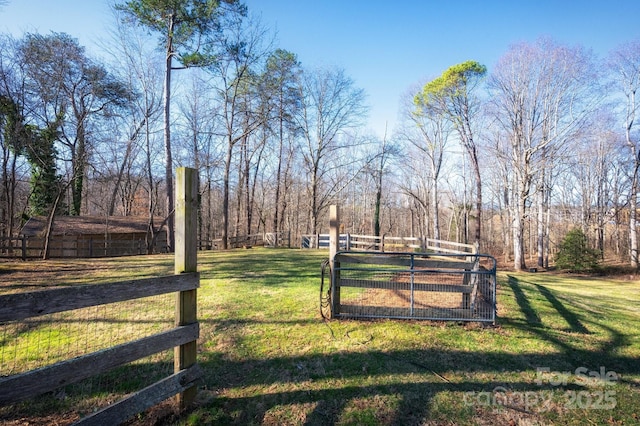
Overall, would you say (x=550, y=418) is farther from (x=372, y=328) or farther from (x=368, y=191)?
(x=368, y=191)

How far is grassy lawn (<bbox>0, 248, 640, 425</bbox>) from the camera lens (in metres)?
2.92

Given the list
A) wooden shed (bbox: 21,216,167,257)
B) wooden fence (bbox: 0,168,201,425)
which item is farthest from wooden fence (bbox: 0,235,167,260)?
wooden fence (bbox: 0,168,201,425)

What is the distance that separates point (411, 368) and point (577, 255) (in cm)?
1844

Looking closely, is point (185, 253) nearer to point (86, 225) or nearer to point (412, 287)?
point (412, 287)

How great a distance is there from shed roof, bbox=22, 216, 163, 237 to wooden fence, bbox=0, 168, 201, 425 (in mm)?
21431

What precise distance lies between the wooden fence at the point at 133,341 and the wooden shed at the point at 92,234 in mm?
17375

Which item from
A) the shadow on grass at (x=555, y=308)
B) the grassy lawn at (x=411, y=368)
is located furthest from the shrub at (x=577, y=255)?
the grassy lawn at (x=411, y=368)

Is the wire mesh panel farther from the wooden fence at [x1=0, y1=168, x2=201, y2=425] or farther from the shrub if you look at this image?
the shrub

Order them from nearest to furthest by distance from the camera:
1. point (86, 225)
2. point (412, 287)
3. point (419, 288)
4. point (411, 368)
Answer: point (411, 368), point (412, 287), point (419, 288), point (86, 225)

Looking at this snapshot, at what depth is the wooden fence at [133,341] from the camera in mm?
1956

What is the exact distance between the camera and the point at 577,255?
16797mm

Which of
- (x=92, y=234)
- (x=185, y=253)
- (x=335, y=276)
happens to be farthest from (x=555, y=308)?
(x=92, y=234)

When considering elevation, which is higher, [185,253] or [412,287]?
[185,253]

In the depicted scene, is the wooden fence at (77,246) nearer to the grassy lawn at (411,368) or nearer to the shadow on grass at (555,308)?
the grassy lawn at (411,368)
